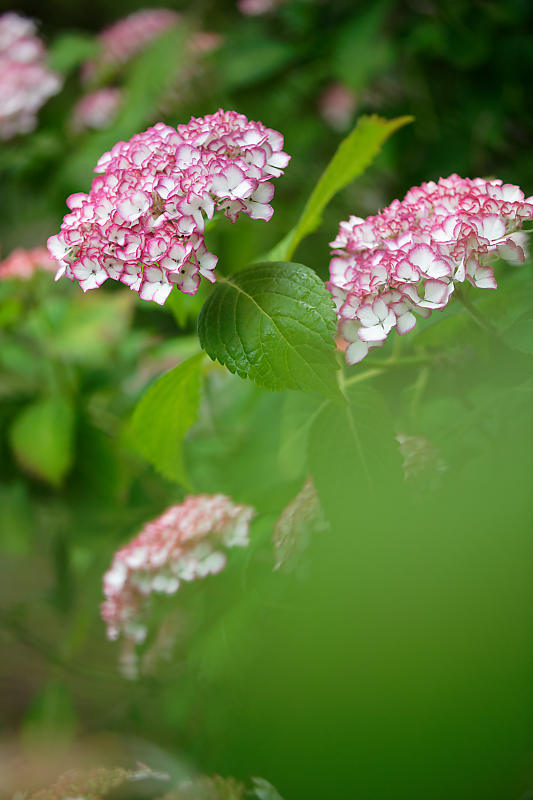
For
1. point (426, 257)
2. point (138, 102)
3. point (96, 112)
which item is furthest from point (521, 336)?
point (96, 112)

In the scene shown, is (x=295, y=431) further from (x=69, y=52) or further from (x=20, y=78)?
(x=69, y=52)

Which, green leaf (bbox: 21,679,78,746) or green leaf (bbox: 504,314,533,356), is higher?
green leaf (bbox: 504,314,533,356)

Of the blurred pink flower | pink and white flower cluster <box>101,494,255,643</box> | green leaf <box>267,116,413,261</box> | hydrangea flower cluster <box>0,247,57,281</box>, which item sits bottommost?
pink and white flower cluster <box>101,494,255,643</box>

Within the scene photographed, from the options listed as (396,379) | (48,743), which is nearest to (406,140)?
(396,379)

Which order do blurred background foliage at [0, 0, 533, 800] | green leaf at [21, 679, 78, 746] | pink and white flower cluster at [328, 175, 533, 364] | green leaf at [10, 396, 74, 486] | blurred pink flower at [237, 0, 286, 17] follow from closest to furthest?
blurred background foliage at [0, 0, 533, 800], pink and white flower cluster at [328, 175, 533, 364], green leaf at [10, 396, 74, 486], green leaf at [21, 679, 78, 746], blurred pink flower at [237, 0, 286, 17]

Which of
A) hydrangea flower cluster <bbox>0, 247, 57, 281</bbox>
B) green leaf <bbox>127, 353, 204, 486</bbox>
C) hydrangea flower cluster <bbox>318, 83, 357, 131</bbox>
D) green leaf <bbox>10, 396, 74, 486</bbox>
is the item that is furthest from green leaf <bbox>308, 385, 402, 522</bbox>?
hydrangea flower cluster <bbox>318, 83, 357, 131</bbox>

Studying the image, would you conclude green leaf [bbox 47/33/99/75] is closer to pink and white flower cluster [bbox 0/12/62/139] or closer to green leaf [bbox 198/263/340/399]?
pink and white flower cluster [bbox 0/12/62/139]

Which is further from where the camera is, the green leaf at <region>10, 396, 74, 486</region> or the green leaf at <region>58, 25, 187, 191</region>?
the green leaf at <region>58, 25, 187, 191</region>
